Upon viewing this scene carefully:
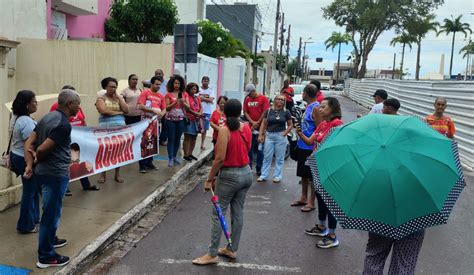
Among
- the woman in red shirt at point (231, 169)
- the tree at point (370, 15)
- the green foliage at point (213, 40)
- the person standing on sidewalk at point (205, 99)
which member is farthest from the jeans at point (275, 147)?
the tree at point (370, 15)

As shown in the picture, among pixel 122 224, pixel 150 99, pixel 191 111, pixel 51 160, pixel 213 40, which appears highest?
pixel 213 40

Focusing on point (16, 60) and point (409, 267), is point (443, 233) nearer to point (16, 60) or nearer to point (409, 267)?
point (409, 267)

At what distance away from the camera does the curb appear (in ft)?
13.9

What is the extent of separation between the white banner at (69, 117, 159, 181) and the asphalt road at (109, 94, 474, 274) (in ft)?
4.42

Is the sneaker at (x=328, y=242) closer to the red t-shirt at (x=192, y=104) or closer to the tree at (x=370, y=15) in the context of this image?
the red t-shirt at (x=192, y=104)

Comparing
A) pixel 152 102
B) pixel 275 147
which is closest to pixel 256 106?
pixel 275 147

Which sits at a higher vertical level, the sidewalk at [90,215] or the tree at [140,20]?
the tree at [140,20]

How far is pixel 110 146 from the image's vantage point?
264 inches

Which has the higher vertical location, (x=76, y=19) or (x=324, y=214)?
(x=76, y=19)

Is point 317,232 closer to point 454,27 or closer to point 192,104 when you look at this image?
point 192,104

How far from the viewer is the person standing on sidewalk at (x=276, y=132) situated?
302 inches

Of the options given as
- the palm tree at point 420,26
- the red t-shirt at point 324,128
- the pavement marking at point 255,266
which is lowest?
the pavement marking at point 255,266

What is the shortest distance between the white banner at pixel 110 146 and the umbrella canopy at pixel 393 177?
10.5 ft

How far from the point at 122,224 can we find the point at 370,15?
129ft
